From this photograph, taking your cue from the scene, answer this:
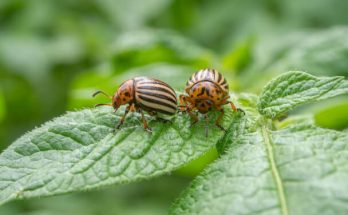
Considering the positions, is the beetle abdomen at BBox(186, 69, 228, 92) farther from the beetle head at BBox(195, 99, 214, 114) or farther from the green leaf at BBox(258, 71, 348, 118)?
the green leaf at BBox(258, 71, 348, 118)

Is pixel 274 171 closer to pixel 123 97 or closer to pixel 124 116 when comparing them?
pixel 124 116

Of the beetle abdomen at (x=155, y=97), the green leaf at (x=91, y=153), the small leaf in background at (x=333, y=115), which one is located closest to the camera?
the green leaf at (x=91, y=153)

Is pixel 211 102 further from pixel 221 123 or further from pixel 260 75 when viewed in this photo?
pixel 260 75

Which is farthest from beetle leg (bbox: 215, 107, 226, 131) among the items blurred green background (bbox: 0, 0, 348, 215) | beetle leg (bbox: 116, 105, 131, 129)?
blurred green background (bbox: 0, 0, 348, 215)

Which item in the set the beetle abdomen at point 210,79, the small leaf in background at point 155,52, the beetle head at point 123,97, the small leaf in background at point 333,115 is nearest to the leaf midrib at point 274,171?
the beetle abdomen at point 210,79

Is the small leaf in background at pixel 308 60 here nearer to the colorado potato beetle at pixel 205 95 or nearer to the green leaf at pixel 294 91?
the colorado potato beetle at pixel 205 95

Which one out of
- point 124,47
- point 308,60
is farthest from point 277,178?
point 124,47
